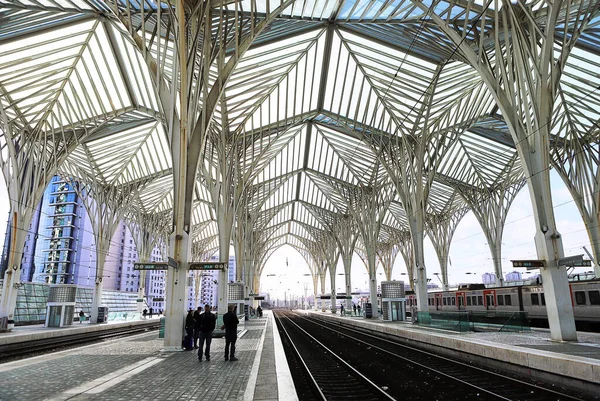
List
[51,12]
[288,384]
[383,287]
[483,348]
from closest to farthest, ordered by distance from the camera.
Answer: [288,384]
[483,348]
[51,12]
[383,287]

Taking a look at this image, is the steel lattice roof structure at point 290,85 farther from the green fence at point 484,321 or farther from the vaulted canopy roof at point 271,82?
the green fence at point 484,321

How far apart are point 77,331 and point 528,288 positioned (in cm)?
3005

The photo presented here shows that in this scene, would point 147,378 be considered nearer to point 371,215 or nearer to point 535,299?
point 535,299

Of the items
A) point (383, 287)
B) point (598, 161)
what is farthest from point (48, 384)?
point (598, 161)

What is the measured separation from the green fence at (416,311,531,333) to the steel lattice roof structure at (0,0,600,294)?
26.3 ft

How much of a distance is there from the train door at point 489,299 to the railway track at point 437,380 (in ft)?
58.8

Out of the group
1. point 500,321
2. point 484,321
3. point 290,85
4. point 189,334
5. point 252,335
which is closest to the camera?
point 189,334

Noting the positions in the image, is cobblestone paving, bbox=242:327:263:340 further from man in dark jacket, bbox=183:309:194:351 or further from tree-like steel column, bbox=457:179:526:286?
tree-like steel column, bbox=457:179:526:286

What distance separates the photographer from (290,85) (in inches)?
1158

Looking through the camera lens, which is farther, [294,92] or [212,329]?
[294,92]

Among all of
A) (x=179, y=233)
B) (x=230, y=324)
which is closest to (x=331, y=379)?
(x=230, y=324)

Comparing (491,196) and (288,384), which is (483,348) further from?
(491,196)

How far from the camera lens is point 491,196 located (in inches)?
1629

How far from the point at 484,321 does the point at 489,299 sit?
11028 mm
